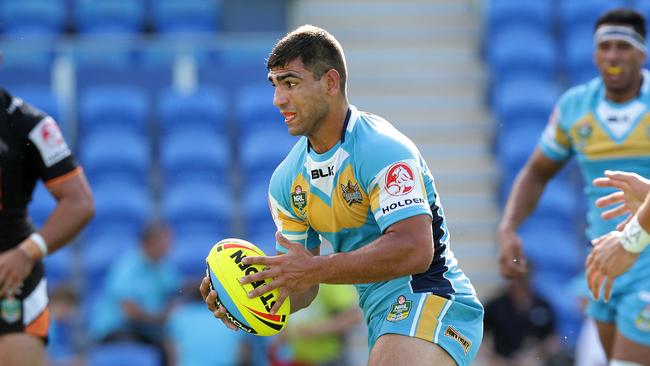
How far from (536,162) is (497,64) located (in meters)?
7.10

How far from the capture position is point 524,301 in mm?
11562

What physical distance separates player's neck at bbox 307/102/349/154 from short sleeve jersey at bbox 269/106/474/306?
1.3 inches

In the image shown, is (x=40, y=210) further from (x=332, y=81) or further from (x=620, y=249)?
(x=620, y=249)

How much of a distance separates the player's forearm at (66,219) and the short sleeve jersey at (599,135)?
9.97 ft

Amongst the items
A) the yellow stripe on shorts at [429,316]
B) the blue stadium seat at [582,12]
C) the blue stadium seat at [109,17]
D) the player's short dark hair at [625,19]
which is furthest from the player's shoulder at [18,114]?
the blue stadium seat at [582,12]

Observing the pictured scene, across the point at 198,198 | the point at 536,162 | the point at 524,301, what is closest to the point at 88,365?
the point at 198,198

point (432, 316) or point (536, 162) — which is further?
point (536, 162)

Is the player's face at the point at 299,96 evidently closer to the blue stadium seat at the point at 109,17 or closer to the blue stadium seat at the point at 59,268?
the blue stadium seat at the point at 59,268

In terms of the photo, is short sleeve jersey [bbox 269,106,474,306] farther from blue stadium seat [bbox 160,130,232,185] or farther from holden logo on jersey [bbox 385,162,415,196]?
blue stadium seat [bbox 160,130,232,185]

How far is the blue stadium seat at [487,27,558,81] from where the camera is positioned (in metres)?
14.9

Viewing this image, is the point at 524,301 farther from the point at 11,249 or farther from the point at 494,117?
the point at 11,249

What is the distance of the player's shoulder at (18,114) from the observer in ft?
23.9

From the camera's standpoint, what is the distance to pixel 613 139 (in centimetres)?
764

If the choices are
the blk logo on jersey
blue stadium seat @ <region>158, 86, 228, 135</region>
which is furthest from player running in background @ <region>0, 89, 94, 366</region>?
blue stadium seat @ <region>158, 86, 228, 135</region>
